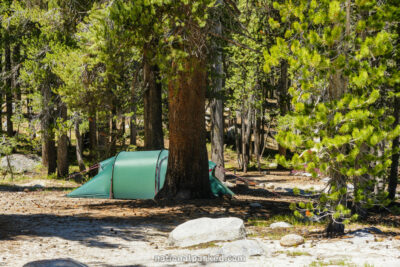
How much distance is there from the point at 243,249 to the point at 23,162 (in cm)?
2236

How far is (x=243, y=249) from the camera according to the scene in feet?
21.1

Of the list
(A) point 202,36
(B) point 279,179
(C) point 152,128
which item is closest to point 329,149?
(A) point 202,36

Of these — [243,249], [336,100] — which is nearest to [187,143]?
[243,249]

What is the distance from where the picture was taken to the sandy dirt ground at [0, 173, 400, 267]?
6199 millimetres

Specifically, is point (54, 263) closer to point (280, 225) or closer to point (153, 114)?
point (280, 225)

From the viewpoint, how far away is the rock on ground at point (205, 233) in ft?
24.3

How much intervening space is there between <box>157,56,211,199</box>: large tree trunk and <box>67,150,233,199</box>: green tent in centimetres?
95

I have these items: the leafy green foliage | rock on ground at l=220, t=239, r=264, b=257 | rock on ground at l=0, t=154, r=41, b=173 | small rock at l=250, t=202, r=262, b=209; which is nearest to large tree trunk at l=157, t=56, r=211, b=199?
small rock at l=250, t=202, r=262, b=209

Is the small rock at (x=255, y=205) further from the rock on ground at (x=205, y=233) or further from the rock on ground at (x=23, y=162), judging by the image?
the rock on ground at (x=23, y=162)

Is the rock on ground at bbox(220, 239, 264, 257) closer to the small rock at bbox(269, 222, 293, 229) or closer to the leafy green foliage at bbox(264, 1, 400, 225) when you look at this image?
the leafy green foliage at bbox(264, 1, 400, 225)

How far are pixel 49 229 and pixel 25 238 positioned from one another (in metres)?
0.82

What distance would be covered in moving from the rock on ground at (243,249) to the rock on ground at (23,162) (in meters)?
20.3

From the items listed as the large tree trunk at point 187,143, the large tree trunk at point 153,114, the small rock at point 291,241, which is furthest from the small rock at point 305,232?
the large tree trunk at point 153,114

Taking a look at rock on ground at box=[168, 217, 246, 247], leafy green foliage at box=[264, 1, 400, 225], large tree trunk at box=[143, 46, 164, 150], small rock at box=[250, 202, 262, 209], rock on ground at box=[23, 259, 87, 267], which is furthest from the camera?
large tree trunk at box=[143, 46, 164, 150]
